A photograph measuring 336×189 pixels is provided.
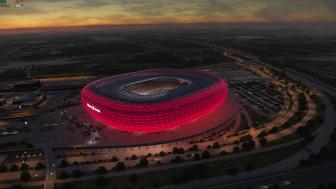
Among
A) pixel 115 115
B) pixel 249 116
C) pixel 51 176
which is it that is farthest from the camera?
pixel 249 116

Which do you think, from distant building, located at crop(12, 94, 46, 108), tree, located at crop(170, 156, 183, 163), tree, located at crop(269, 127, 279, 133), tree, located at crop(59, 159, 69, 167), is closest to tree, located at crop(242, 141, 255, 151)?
tree, located at crop(269, 127, 279, 133)

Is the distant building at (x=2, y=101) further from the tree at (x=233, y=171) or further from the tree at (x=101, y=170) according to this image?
the tree at (x=233, y=171)

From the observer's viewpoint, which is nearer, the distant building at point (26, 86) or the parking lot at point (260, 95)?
the parking lot at point (260, 95)

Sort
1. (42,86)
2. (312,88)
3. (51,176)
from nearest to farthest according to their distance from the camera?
(51,176)
(312,88)
(42,86)

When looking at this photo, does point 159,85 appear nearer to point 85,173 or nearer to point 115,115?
point 115,115

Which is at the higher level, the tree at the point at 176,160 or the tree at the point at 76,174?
the tree at the point at 176,160

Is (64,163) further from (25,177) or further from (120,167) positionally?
(120,167)

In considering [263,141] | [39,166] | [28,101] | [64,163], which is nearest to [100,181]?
[64,163]

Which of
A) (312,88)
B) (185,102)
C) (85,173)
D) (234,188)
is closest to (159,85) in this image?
(185,102)

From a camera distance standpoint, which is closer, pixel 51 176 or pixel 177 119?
pixel 51 176

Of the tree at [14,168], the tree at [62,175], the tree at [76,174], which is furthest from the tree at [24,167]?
the tree at [76,174]
